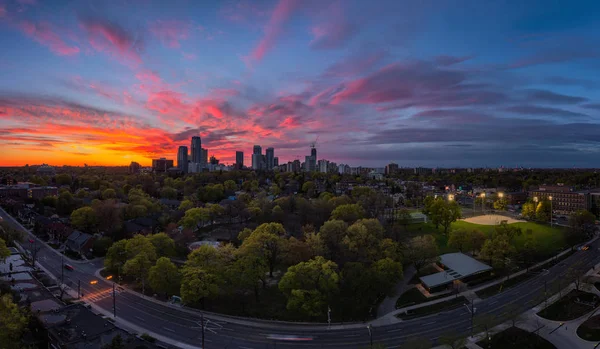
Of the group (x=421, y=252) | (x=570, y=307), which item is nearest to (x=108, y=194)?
(x=421, y=252)

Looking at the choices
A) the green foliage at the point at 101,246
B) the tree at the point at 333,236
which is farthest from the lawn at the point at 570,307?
the green foliage at the point at 101,246

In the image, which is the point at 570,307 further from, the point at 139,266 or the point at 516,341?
the point at 139,266

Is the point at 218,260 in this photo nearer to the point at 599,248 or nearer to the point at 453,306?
the point at 453,306

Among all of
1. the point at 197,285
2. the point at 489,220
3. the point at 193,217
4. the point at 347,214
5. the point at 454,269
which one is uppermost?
the point at 347,214

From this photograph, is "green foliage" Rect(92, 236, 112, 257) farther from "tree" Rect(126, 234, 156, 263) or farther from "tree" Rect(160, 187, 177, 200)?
"tree" Rect(160, 187, 177, 200)

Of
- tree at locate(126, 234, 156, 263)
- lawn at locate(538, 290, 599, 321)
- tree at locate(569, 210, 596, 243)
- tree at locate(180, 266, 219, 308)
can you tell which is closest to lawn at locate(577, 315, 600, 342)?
lawn at locate(538, 290, 599, 321)
